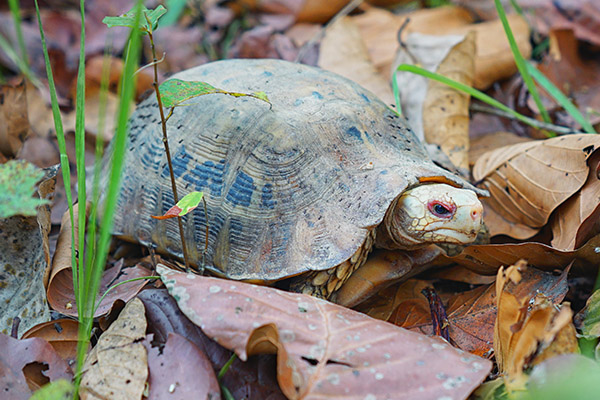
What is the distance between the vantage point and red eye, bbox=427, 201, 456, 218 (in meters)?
1.97

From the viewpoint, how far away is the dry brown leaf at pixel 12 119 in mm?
2885

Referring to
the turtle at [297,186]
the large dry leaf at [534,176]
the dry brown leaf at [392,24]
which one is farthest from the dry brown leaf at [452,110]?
the dry brown leaf at [392,24]

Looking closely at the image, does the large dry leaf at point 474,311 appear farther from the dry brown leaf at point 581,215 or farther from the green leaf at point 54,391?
the green leaf at point 54,391

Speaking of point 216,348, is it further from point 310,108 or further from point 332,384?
point 310,108

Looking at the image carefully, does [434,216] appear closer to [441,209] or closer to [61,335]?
[441,209]

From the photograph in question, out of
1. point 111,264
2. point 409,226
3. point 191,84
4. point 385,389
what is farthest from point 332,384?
point 111,264

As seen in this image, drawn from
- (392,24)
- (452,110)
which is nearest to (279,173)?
(452,110)

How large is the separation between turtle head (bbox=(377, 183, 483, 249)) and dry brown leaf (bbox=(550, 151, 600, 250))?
0.35m

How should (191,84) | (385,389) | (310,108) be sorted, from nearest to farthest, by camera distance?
(385,389) → (191,84) → (310,108)

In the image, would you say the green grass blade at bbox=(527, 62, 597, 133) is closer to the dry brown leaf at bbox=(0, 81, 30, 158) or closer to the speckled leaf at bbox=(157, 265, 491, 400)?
the speckled leaf at bbox=(157, 265, 491, 400)

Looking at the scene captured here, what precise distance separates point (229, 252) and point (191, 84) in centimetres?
73

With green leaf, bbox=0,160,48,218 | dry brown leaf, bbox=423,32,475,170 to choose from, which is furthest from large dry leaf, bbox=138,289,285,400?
dry brown leaf, bbox=423,32,475,170

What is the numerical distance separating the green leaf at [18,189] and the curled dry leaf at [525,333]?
1.25m

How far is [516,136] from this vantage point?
299cm
